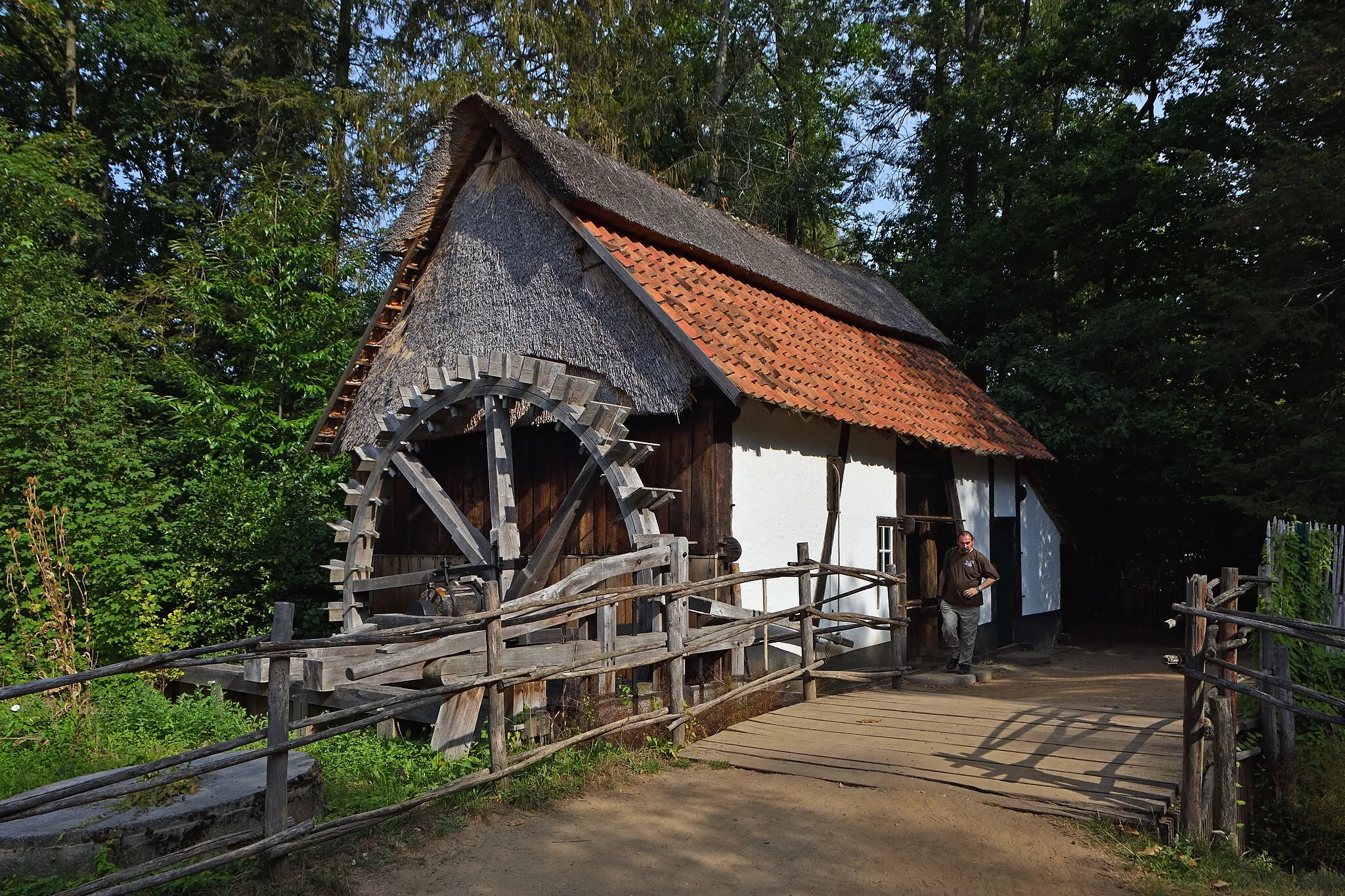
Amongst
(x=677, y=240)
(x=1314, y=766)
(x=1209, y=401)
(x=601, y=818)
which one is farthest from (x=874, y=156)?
(x=601, y=818)

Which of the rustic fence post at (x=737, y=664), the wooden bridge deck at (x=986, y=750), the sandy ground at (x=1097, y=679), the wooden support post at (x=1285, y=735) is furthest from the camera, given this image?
the sandy ground at (x=1097, y=679)

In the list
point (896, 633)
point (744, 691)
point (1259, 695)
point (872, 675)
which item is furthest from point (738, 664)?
point (1259, 695)

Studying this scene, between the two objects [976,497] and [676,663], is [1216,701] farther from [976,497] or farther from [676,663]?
[976,497]

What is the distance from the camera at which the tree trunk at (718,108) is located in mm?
19656

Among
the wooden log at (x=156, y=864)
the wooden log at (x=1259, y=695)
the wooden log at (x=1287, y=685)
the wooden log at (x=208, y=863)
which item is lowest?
the wooden log at (x=208, y=863)

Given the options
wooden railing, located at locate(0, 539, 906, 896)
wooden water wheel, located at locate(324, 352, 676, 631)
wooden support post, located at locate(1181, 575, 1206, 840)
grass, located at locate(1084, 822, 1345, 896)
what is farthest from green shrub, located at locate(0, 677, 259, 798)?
wooden support post, located at locate(1181, 575, 1206, 840)

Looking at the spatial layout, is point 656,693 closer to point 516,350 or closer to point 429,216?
point 516,350

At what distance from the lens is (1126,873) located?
4062mm

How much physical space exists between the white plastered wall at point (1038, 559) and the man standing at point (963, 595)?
14.5 ft

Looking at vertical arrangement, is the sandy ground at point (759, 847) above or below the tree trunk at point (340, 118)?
below

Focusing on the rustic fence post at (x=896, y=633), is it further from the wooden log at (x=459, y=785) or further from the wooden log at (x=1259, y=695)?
the wooden log at (x=1259, y=695)

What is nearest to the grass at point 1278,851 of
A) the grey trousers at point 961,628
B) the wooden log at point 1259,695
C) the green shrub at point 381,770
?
the wooden log at point 1259,695

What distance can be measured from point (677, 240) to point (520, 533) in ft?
11.0

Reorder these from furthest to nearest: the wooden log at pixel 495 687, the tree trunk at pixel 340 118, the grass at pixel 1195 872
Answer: the tree trunk at pixel 340 118
the wooden log at pixel 495 687
the grass at pixel 1195 872
